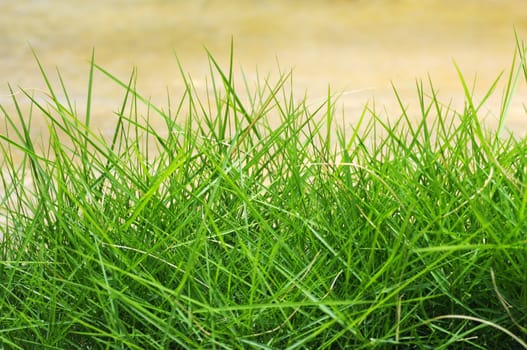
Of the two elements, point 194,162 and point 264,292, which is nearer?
point 264,292

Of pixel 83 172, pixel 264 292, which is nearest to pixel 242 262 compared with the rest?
pixel 264 292

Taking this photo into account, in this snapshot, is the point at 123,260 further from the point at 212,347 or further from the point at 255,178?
the point at 255,178

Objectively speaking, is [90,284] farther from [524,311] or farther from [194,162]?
[524,311]

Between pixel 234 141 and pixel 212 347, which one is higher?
pixel 234 141

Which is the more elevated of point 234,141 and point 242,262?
point 234,141

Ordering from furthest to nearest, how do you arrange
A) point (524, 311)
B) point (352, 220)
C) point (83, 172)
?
point (83, 172) → point (352, 220) → point (524, 311)

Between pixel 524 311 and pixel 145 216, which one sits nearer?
pixel 524 311

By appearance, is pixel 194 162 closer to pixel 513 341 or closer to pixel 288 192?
pixel 288 192

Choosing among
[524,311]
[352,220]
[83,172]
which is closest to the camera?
[524,311]
